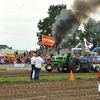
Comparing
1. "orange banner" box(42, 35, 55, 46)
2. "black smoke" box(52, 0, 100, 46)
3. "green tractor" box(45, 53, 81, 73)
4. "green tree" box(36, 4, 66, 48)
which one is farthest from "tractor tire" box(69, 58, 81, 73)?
"green tree" box(36, 4, 66, 48)

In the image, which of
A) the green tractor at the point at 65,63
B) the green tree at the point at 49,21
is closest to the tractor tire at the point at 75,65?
the green tractor at the point at 65,63

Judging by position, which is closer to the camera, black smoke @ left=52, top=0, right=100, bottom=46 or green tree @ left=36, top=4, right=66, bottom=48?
black smoke @ left=52, top=0, right=100, bottom=46

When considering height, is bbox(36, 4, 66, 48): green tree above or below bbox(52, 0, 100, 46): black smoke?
above

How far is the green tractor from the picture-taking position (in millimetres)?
17939

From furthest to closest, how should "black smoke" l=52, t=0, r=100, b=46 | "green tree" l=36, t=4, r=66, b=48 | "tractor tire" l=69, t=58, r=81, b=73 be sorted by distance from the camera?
"green tree" l=36, t=4, r=66, b=48 → "black smoke" l=52, t=0, r=100, b=46 → "tractor tire" l=69, t=58, r=81, b=73

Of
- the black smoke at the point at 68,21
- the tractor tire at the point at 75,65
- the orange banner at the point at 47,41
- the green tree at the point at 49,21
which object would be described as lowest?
the tractor tire at the point at 75,65

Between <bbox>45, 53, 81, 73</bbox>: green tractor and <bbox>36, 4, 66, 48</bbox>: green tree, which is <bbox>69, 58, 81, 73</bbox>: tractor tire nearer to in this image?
<bbox>45, 53, 81, 73</bbox>: green tractor

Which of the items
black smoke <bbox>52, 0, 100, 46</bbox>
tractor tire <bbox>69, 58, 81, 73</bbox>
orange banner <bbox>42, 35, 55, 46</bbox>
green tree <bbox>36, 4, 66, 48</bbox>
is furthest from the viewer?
green tree <bbox>36, 4, 66, 48</bbox>

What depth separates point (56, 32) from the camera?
1042 inches

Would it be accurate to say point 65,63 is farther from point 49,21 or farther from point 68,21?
point 49,21

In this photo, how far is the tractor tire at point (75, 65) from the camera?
1784 centimetres

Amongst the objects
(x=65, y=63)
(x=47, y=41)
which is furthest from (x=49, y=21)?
(x=65, y=63)

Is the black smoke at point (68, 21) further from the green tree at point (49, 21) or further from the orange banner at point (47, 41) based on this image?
the green tree at point (49, 21)

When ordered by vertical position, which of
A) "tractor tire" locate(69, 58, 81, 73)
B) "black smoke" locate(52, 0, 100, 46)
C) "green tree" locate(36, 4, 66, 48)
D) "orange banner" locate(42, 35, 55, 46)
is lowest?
"tractor tire" locate(69, 58, 81, 73)
